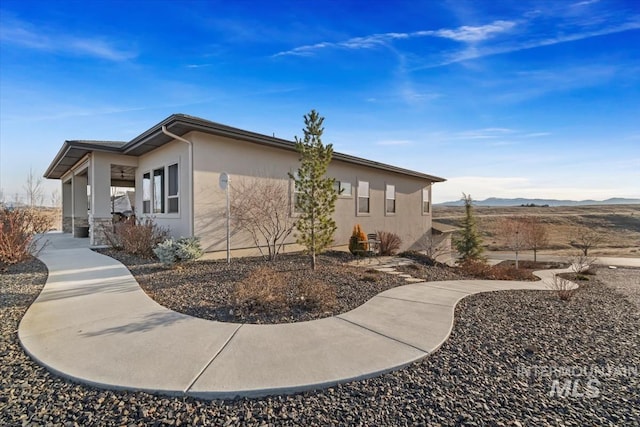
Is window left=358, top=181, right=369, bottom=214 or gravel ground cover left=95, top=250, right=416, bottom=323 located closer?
gravel ground cover left=95, top=250, right=416, bottom=323

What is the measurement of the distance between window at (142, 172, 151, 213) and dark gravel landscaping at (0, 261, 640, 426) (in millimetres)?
8471

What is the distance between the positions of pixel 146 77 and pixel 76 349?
987 cm

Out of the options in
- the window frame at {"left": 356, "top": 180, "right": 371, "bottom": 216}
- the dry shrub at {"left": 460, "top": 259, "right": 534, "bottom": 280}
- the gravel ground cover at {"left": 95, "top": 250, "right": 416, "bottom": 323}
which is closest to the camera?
the gravel ground cover at {"left": 95, "top": 250, "right": 416, "bottom": 323}

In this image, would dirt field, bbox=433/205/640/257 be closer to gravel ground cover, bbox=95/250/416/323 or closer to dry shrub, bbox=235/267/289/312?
gravel ground cover, bbox=95/250/416/323

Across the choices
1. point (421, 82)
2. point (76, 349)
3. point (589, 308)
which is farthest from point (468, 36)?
point (76, 349)

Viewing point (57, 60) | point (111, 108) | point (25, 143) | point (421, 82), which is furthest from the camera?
point (25, 143)

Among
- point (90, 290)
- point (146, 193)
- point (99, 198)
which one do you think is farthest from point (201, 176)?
point (99, 198)

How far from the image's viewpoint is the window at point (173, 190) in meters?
9.65

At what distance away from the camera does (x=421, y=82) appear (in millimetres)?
10062

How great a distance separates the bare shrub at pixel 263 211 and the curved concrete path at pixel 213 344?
434 cm

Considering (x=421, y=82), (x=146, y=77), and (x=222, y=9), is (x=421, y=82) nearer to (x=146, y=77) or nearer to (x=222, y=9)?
(x=222, y=9)

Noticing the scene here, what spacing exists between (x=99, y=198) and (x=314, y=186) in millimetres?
9068

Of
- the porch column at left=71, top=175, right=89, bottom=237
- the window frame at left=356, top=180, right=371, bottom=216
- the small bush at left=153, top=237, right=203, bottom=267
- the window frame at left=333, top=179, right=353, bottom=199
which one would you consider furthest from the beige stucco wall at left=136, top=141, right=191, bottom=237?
the window frame at left=356, top=180, right=371, bottom=216

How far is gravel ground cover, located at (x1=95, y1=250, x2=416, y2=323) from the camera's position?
4332 millimetres
